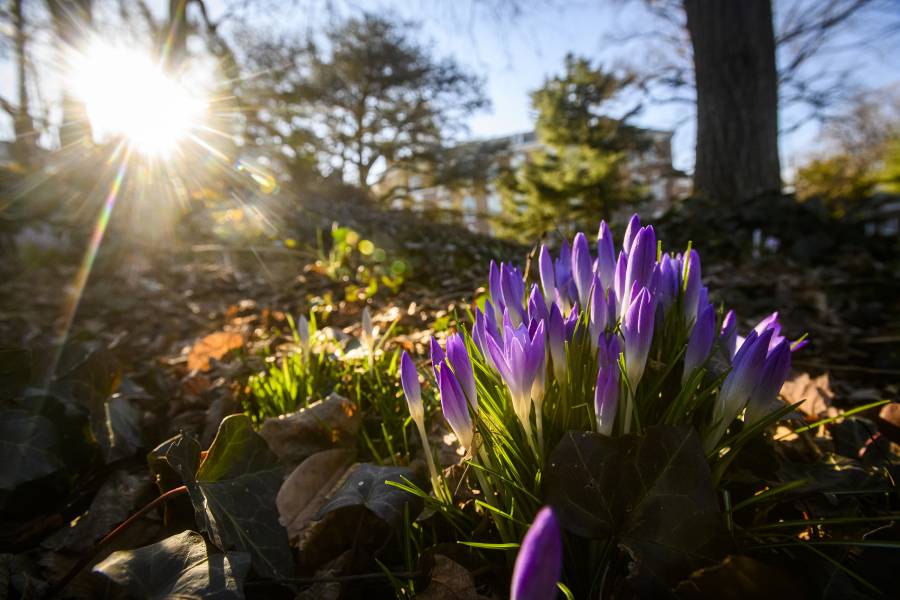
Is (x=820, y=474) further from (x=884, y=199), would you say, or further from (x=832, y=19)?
(x=832, y=19)

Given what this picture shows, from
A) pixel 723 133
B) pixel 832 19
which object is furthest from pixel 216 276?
pixel 832 19

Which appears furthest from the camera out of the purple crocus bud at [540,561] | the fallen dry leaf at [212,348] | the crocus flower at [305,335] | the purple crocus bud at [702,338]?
the fallen dry leaf at [212,348]

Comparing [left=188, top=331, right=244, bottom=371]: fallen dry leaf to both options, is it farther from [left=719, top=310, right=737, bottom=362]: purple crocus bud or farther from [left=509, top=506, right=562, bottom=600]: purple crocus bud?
[left=509, top=506, right=562, bottom=600]: purple crocus bud

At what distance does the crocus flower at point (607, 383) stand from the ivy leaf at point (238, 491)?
2.13ft

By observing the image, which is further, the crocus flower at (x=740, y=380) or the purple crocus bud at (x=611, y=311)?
the purple crocus bud at (x=611, y=311)

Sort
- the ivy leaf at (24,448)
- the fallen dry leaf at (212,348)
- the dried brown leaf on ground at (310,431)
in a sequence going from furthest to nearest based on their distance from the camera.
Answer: the fallen dry leaf at (212,348)
the dried brown leaf on ground at (310,431)
the ivy leaf at (24,448)

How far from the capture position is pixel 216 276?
460cm

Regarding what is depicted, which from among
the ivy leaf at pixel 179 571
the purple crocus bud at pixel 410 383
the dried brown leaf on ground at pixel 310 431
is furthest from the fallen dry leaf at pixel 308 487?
the purple crocus bud at pixel 410 383

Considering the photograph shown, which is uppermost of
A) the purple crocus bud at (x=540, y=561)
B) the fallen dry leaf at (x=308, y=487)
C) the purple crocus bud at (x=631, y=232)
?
the purple crocus bud at (x=631, y=232)

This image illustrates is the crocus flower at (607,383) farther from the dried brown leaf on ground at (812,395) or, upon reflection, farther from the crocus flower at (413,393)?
the dried brown leaf on ground at (812,395)

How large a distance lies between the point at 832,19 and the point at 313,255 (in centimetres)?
1322

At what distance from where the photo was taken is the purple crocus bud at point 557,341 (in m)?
0.80

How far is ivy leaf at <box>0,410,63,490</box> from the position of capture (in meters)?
1.15

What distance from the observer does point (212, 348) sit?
230 centimetres
